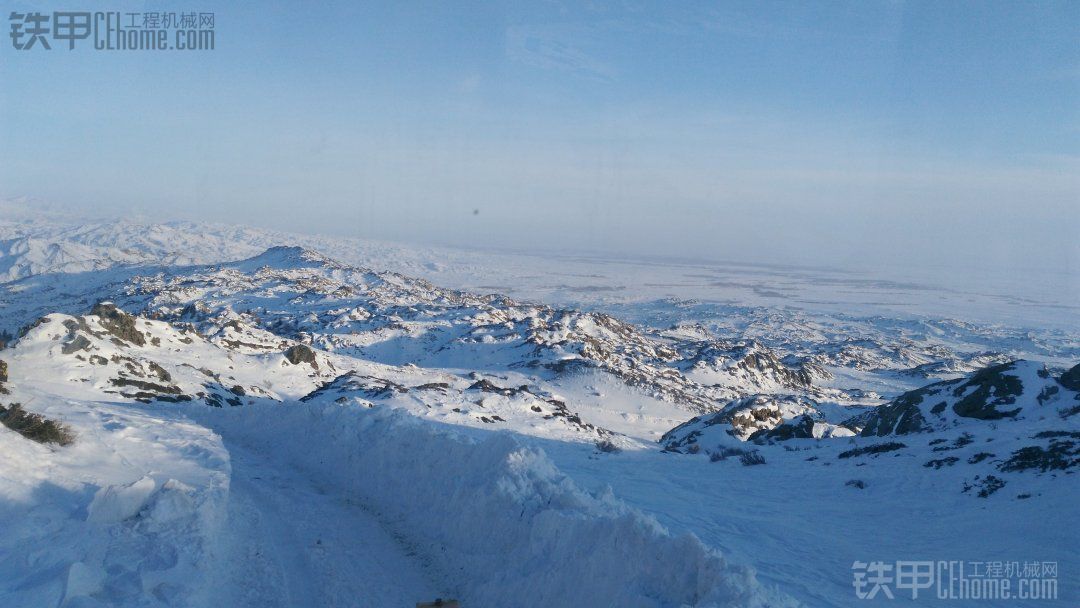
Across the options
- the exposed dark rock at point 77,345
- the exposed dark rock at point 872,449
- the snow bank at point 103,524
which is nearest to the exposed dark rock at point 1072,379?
the exposed dark rock at point 872,449

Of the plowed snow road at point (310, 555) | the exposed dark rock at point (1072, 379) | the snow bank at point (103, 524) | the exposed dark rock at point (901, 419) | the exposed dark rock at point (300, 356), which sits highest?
the exposed dark rock at point (1072, 379)

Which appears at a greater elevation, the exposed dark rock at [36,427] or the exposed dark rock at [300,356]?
the exposed dark rock at [36,427]

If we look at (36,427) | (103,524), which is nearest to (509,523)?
(103,524)

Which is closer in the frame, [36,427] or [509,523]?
[509,523]

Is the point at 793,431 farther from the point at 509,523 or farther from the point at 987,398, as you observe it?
the point at 509,523

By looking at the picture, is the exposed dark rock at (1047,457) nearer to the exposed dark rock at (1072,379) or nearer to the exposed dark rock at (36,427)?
the exposed dark rock at (1072,379)

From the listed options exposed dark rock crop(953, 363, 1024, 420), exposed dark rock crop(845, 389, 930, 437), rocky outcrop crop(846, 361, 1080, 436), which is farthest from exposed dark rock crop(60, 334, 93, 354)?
exposed dark rock crop(953, 363, 1024, 420)

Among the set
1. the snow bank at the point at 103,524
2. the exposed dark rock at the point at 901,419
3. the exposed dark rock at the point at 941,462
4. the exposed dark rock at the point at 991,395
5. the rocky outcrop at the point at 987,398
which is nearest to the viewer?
the snow bank at the point at 103,524

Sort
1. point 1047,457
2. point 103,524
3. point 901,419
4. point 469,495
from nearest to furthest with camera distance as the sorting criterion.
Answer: point 103,524 < point 469,495 < point 1047,457 < point 901,419

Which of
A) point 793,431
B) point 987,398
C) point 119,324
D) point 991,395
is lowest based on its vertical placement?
point 793,431
